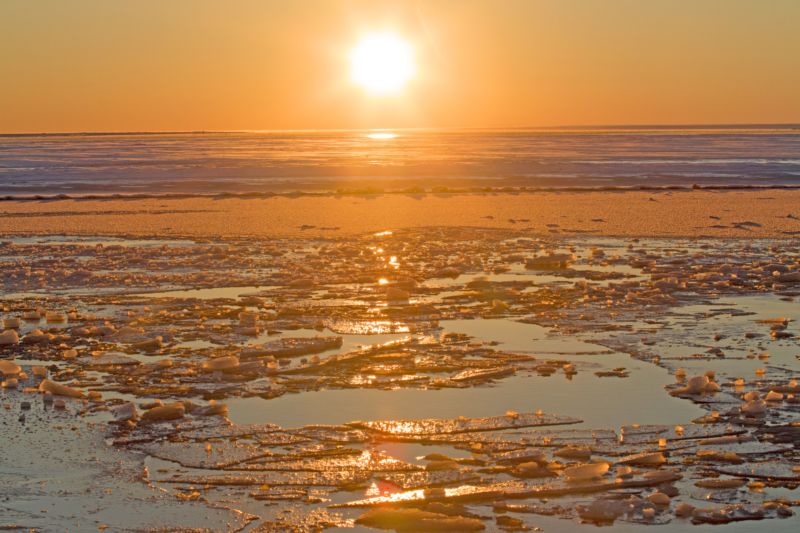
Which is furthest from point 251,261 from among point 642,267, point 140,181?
point 140,181

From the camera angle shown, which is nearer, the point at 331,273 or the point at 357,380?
the point at 357,380

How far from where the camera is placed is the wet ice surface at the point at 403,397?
5879 millimetres

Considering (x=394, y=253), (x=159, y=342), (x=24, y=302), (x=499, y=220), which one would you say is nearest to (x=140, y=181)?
(x=499, y=220)

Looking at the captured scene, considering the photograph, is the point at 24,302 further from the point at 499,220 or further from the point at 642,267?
the point at 499,220

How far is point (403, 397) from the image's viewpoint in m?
8.02

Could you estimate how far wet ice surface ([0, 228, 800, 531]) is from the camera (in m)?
5.88

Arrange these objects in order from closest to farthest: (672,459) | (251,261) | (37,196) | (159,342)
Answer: (672,459), (159,342), (251,261), (37,196)

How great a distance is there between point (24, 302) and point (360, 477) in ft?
24.4

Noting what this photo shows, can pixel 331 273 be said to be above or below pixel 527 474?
above

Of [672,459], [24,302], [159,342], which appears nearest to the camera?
[672,459]

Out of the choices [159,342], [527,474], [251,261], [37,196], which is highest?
[37,196]

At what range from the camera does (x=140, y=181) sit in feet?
125

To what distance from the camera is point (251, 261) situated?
51.4ft

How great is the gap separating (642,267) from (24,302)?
27.3 feet
